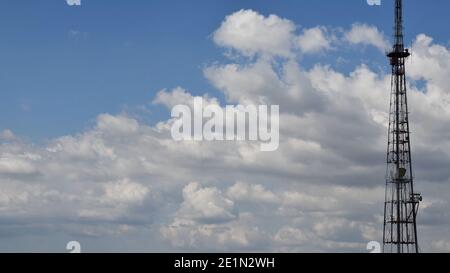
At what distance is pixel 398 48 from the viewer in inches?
5408

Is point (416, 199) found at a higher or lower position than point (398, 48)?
lower
